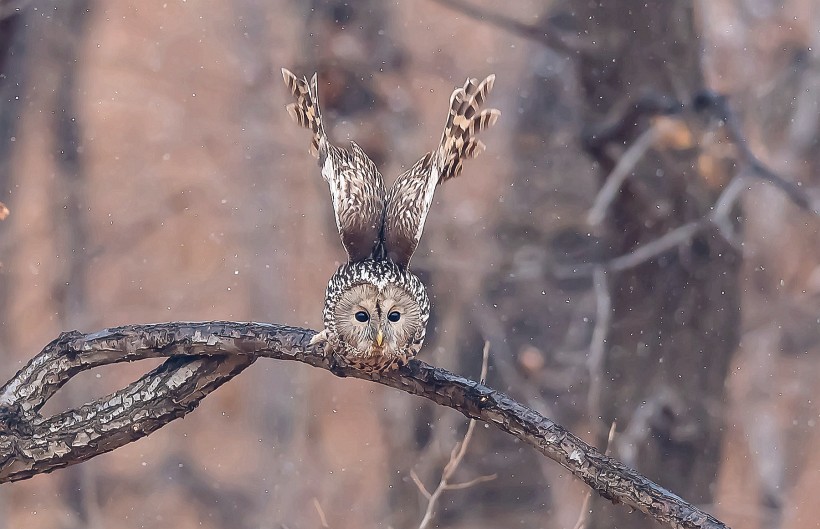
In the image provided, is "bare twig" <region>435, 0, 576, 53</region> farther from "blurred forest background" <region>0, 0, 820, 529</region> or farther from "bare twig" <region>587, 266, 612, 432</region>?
"bare twig" <region>587, 266, 612, 432</region>

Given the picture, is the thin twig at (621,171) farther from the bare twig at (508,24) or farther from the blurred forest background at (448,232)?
the bare twig at (508,24)

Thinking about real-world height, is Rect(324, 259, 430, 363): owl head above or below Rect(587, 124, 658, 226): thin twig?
below

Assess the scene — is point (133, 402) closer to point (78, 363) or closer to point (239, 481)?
point (78, 363)

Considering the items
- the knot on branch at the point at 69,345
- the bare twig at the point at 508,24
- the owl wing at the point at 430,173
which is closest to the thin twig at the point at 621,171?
the bare twig at the point at 508,24

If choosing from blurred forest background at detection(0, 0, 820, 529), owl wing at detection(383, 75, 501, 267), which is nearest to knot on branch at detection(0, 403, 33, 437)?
owl wing at detection(383, 75, 501, 267)

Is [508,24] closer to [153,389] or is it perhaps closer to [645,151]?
[645,151]

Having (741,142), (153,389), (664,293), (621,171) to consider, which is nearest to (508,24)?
(621,171)

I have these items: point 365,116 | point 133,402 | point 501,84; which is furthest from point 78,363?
point 501,84
